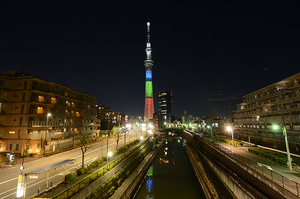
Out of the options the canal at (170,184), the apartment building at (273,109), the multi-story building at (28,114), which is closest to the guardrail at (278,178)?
the apartment building at (273,109)

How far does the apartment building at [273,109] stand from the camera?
28920 mm

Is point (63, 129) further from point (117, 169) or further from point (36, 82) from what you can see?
point (117, 169)

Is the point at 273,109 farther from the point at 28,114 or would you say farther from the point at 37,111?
the point at 28,114

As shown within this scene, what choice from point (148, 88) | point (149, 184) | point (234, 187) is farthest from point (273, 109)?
point (148, 88)

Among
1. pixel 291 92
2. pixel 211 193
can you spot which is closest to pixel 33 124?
pixel 211 193

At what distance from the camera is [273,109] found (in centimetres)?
3675

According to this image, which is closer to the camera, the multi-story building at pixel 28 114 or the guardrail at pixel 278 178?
the guardrail at pixel 278 178

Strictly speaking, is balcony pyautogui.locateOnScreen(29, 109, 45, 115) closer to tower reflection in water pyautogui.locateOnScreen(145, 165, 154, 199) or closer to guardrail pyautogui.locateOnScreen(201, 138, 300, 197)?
tower reflection in water pyautogui.locateOnScreen(145, 165, 154, 199)

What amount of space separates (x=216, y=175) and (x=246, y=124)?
115 ft

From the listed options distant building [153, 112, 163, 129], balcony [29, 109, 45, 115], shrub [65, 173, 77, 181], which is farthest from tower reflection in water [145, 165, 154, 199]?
distant building [153, 112, 163, 129]

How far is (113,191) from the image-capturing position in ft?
52.0

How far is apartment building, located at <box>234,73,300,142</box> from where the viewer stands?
94.9ft

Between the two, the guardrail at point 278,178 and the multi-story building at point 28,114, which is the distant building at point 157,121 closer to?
the multi-story building at point 28,114

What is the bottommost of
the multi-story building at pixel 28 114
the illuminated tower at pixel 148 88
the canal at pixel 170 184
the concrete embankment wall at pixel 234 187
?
the canal at pixel 170 184
